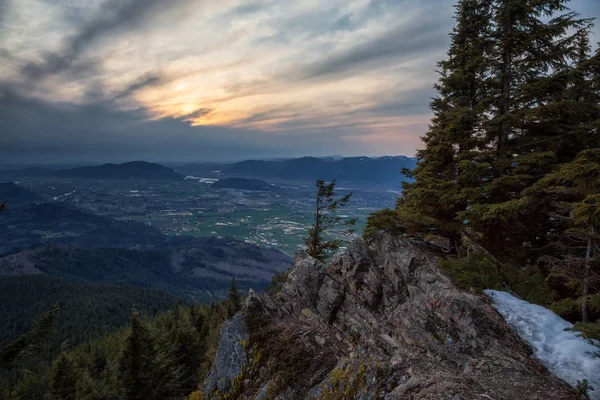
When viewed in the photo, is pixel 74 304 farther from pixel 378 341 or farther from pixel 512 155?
pixel 512 155

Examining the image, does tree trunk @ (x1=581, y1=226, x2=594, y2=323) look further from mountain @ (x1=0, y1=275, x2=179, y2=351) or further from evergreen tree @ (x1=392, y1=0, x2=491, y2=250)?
mountain @ (x1=0, y1=275, x2=179, y2=351)

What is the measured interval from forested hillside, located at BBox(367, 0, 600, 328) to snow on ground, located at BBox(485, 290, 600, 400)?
1585mm

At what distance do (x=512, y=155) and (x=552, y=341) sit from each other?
10.2m

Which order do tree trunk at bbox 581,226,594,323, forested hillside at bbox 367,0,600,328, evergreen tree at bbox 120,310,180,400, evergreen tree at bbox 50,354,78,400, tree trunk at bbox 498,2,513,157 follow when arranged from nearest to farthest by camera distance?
1. tree trunk at bbox 581,226,594,323
2. forested hillside at bbox 367,0,600,328
3. tree trunk at bbox 498,2,513,157
4. evergreen tree at bbox 50,354,78,400
5. evergreen tree at bbox 120,310,180,400

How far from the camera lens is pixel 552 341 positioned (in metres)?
8.71

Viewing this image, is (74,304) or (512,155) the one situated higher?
(512,155)

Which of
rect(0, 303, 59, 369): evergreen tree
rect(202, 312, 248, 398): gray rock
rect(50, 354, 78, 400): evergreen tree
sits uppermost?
rect(202, 312, 248, 398): gray rock

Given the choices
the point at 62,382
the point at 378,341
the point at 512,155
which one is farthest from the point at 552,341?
the point at 62,382

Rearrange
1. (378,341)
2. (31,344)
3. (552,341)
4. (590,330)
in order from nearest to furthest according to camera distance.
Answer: (590,330) < (552,341) < (378,341) < (31,344)

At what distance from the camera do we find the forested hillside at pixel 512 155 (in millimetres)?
13039

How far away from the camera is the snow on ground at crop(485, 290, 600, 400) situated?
7432mm

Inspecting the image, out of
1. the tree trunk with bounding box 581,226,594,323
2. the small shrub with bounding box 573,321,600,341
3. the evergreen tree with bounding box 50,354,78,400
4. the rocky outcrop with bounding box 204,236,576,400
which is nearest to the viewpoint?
the rocky outcrop with bounding box 204,236,576,400

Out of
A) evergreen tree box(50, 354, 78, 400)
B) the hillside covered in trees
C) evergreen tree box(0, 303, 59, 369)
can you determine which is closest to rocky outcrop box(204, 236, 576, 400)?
the hillside covered in trees

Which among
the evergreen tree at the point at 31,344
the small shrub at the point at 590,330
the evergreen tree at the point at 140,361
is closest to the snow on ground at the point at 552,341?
the small shrub at the point at 590,330
